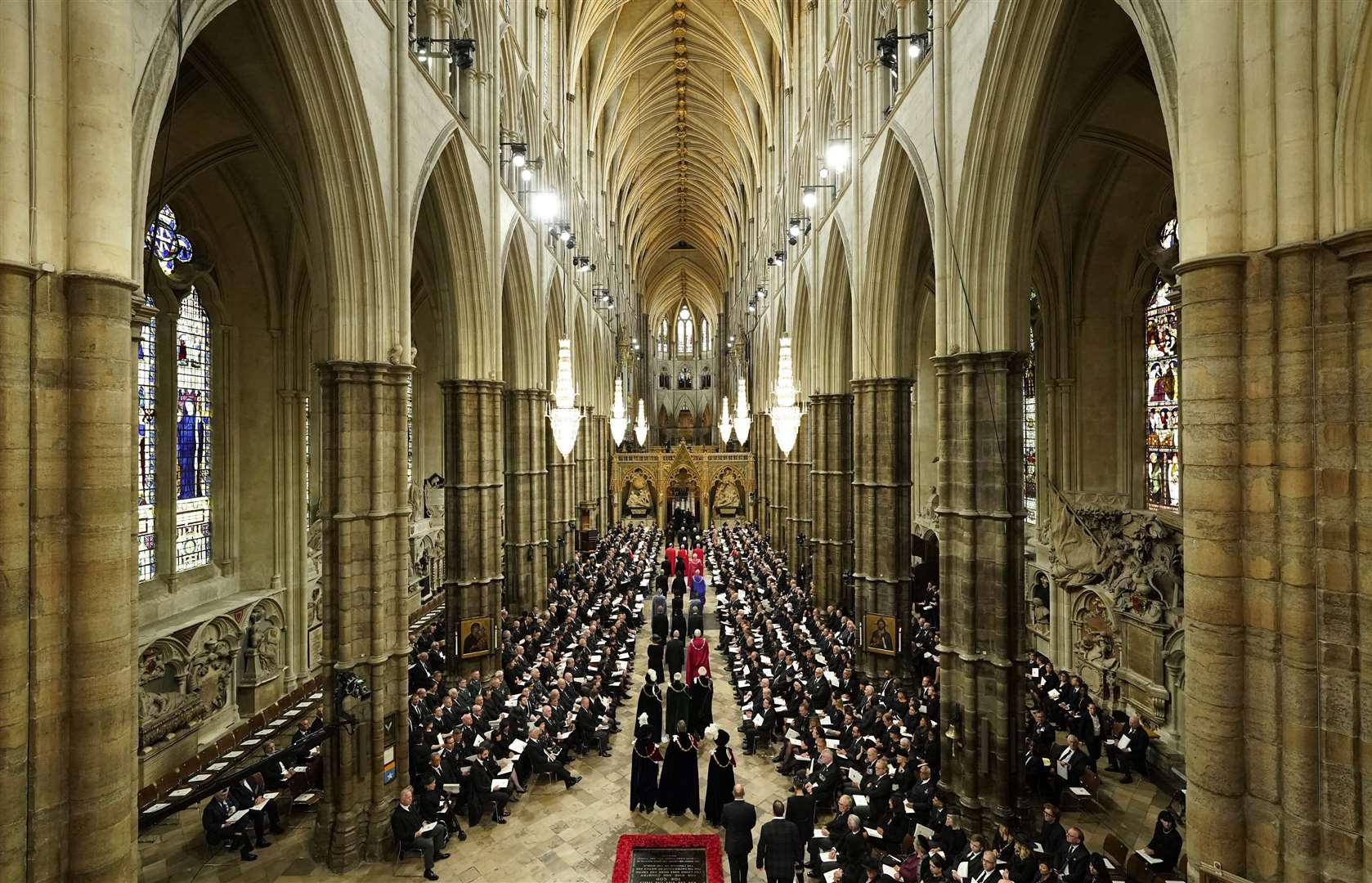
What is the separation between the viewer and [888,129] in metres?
14.1

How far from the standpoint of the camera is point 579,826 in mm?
10859

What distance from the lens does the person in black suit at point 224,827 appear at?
9766mm

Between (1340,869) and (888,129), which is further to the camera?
(888,129)

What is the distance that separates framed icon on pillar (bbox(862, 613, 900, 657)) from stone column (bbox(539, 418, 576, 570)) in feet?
42.6

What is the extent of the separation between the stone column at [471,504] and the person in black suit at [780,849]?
366 inches

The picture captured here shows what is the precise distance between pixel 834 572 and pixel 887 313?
27.9ft

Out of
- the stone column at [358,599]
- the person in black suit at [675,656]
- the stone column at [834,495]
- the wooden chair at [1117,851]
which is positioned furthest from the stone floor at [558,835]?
the stone column at [834,495]

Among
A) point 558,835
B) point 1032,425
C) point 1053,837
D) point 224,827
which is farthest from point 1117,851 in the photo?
point 1032,425

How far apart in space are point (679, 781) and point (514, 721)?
3260 millimetres

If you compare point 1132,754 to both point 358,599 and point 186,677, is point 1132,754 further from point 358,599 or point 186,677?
point 186,677

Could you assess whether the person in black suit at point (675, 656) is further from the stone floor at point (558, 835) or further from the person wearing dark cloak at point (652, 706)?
the stone floor at point (558, 835)

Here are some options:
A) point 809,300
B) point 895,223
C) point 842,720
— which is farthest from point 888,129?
point 842,720

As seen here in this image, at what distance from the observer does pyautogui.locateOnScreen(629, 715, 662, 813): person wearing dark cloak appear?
1116 centimetres

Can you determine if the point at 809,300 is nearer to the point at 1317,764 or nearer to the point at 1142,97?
the point at 1142,97
